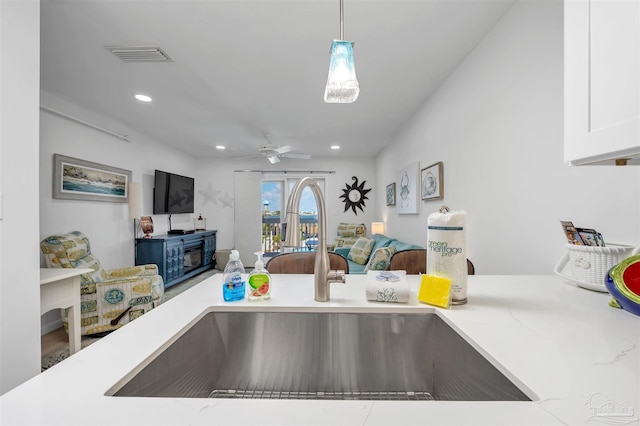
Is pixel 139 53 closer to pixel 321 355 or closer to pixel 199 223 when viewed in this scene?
pixel 321 355

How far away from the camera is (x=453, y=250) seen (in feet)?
2.68

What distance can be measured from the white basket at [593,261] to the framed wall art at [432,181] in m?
1.68

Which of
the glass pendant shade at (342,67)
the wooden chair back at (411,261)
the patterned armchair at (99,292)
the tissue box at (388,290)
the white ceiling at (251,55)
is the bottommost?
the patterned armchair at (99,292)

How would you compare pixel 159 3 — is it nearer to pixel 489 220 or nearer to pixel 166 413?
pixel 166 413

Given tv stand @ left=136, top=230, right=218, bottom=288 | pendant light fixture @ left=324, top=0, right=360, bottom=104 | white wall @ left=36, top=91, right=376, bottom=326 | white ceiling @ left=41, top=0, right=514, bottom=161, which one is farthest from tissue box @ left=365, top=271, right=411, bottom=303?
tv stand @ left=136, top=230, right=218, bottom=288

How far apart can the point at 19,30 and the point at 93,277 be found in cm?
215

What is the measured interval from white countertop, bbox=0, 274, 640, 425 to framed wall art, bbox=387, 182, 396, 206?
3563mm

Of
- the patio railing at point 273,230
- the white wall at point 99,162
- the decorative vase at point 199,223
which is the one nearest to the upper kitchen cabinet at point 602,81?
the white wall at point 99,162

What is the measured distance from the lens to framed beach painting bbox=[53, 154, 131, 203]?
9.73ft

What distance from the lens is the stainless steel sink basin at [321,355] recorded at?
80 cm

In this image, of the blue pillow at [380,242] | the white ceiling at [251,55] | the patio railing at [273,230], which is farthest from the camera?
the patio railing at [273,230]

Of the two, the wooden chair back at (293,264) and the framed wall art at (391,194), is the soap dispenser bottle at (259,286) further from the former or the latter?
the framed wall art at (391,194)

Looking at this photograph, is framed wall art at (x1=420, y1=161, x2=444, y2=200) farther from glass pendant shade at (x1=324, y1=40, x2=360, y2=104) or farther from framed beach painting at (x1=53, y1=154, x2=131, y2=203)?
framed beach painting at (x1=53, y1=154, x2=131, y2=203)

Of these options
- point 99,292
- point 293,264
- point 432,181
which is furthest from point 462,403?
point 99,292
